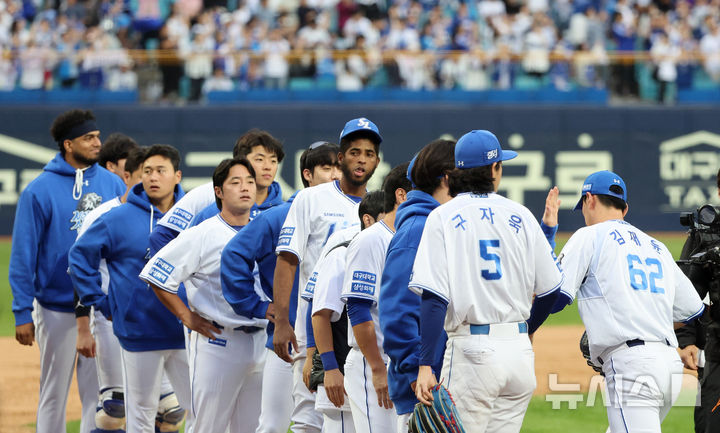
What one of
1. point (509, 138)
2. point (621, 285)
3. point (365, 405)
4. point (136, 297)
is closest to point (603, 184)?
point (621, 285)

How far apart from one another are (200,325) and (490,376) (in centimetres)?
220

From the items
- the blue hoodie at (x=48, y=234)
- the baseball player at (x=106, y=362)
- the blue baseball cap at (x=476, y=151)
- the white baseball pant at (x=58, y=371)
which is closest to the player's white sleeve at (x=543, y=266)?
the blue baseball cap at (x=476, y=151)

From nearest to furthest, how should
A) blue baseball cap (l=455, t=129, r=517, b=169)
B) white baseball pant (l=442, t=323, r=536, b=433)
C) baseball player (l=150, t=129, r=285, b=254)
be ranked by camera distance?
1. white baseball pant (l=442, t=323, r=536, b=433)
2. blue baseball cap (l=455, t=129, r=517, b=169)
3. baseball player (l=150, t=129, r=285, b=254)

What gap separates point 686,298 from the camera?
5.07m

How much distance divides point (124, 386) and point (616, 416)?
2967 millimetres

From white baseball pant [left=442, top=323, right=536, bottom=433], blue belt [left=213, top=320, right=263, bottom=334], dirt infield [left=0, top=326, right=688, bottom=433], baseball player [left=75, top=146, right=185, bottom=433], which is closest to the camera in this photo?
white baseball pant [left=442, top=323, right=536, bottom=433]

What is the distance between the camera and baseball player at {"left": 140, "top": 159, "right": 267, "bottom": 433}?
18.3 feet

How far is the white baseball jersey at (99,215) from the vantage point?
6445 millimetres

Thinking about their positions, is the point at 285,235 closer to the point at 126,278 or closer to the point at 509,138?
the point at 126,278

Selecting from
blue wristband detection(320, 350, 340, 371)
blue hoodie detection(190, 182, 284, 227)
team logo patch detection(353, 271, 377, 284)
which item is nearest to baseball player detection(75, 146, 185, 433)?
blue hoodie detection(190, 182, 284, 227)

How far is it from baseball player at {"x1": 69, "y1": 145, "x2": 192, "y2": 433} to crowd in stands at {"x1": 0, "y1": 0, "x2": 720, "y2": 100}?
40.5ft

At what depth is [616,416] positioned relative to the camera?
4.83 meters

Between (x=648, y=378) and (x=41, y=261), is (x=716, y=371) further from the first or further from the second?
(x=41, y=261)

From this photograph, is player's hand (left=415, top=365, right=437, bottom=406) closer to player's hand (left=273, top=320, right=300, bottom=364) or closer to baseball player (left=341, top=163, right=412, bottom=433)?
baseball player (left=341, top=163, right=412, bottom=433)
